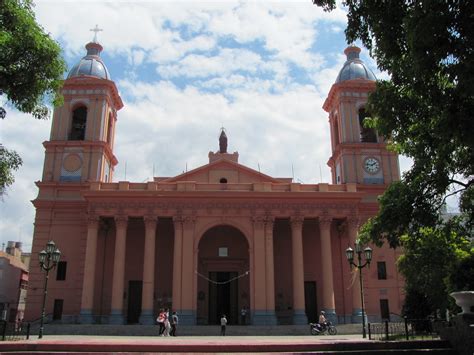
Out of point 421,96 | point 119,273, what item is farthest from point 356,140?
point 421,96

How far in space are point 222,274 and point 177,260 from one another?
14.7ft

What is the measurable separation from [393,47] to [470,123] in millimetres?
2079

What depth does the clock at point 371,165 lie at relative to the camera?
3566cm

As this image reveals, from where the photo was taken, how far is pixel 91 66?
37.4 meters

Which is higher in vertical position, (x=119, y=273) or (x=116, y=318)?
(x=119, y=273)

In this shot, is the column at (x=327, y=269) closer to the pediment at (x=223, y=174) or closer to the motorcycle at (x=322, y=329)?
the motorcycle at (x=322, y=329)

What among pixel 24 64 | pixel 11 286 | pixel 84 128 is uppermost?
pixel 84 128

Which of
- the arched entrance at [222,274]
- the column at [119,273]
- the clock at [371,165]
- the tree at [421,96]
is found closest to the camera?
the tree at [421,96]

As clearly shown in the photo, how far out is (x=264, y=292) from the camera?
2994cm

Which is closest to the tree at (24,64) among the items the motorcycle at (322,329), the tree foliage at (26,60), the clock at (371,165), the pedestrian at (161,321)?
the tree foliage at (26,60)

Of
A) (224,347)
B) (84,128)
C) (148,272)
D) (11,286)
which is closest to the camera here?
(224,347)

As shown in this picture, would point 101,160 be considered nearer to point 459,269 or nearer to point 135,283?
point 135,283

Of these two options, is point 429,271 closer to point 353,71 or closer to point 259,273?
point 259,273

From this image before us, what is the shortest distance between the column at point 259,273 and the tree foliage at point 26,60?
782 inches
